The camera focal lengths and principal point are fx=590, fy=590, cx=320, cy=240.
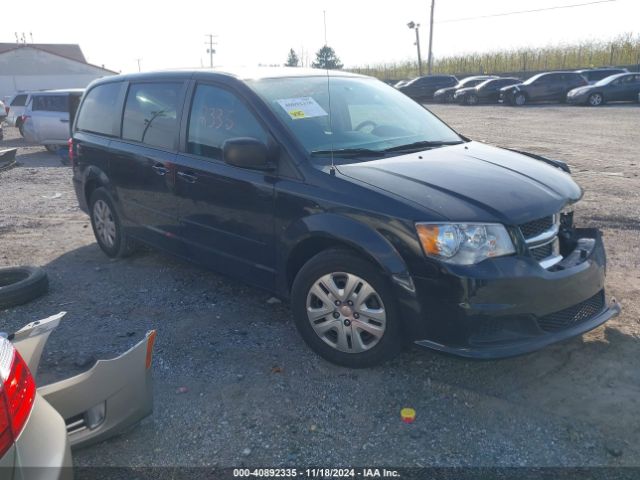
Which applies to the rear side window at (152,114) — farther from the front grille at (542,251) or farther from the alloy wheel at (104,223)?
the front grille at (542,251)

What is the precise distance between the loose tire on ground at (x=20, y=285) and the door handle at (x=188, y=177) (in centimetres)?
161

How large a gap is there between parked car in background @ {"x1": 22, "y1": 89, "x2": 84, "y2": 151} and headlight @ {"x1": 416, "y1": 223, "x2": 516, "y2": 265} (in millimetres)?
14386

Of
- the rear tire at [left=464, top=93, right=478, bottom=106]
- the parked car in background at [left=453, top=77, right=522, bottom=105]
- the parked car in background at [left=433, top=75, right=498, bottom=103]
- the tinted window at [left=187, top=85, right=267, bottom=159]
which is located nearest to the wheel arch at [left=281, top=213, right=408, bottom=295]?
the tinted window at [left=187, top=85, right=267, bottom=159]

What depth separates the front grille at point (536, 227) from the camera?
3320 millimetres

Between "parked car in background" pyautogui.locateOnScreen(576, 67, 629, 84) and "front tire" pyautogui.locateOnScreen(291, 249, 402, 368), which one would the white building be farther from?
"front tire" pyautogui.locateOnScreen(291, 249, 402, 368)

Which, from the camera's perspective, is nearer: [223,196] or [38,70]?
[223,196]

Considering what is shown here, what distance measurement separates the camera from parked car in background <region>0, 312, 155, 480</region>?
183cm

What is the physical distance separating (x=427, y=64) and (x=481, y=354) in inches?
2012

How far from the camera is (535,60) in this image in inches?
1764

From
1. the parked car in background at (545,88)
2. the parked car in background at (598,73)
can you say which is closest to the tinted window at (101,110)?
the parked car in background at (545,88)

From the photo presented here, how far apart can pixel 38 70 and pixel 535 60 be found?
4270cm

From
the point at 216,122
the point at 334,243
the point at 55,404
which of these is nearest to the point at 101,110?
the point at 216,122

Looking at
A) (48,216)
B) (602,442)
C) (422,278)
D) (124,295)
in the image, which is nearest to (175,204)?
(124,295)

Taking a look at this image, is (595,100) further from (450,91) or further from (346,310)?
(346,310)
